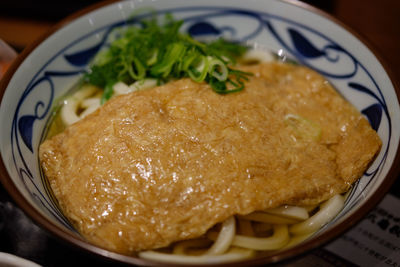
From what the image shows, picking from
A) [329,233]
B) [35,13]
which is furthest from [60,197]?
[35,13]

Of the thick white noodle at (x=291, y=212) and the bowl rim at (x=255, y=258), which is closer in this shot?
the bowl rim at (x=255, y=258)

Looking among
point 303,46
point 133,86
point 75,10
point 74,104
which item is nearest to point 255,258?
point 133,86

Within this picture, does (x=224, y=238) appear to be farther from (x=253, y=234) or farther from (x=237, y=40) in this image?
(x=237, y=40)

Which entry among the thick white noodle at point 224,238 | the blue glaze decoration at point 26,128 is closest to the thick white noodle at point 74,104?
the blue glaze decoration at point 26,128

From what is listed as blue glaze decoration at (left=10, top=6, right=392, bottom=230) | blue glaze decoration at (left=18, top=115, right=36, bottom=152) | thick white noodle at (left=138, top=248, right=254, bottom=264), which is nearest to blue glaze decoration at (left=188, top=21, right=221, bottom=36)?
blue glaze decoration at (left=10, top=6, right=392, bottom=230)

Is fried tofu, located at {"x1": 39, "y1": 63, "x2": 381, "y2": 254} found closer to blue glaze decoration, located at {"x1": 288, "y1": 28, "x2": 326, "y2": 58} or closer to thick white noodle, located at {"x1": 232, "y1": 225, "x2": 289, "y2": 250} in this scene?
thick white noodle, located at {"x1": 232, "y1": 225, "x2": 289, "y2": 250}

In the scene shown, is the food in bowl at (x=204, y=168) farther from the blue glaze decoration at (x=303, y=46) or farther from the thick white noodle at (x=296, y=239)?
the blue glaze decoration at (x=303, y=46)

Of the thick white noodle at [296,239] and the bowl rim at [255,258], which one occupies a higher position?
the bowl rim at [255,258]
